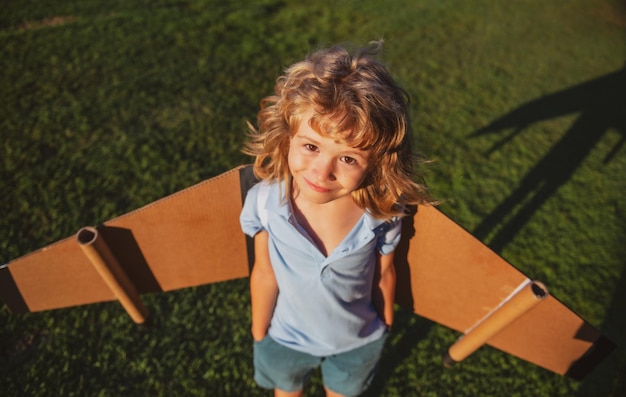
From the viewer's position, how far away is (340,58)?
1672 millimetres

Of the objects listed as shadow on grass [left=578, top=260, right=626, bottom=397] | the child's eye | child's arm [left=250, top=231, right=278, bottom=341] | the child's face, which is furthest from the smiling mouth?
shadow on grass [left=578, top=260, right=626, bottom=397]

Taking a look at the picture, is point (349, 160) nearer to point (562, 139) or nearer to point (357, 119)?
point (357, 119)

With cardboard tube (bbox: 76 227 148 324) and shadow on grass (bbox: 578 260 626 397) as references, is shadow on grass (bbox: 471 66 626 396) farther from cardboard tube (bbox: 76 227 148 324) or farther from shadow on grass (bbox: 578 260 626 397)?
cardboard tube (bbox: 76 227 148 324)

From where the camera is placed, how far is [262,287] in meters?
2.09

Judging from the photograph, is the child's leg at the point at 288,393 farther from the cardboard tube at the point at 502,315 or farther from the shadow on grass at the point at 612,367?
the shadow on grass at the point at 612,367

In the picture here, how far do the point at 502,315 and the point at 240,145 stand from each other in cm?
288

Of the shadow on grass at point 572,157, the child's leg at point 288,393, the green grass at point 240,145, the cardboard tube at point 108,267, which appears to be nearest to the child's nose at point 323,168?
the cardboard tube at point 108,267

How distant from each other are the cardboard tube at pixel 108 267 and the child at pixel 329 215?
1.95ft

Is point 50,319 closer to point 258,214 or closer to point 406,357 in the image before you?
point 258,214

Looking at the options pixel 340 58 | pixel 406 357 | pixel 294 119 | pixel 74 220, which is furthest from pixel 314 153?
pixel 74 220

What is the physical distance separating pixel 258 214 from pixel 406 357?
170 centimetres

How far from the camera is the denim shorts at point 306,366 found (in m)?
2.18

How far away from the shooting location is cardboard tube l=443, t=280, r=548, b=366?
182cm

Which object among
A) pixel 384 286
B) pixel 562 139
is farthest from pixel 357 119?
pixel 562 139
